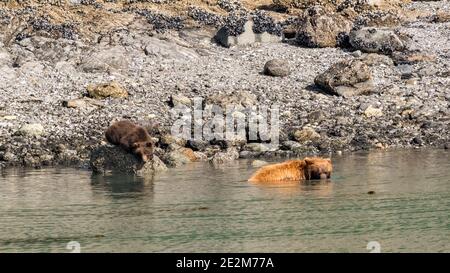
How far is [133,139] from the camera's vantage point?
2567cm

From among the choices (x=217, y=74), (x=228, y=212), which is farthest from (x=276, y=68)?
(x=228, y=212)

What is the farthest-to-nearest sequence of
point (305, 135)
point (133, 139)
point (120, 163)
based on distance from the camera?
point (305, 135)
point (120, 163)
point (133, 139)

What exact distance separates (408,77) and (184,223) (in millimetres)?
21292

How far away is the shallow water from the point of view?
16.0 metres

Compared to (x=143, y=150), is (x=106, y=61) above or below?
above

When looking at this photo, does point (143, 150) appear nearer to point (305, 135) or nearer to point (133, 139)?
point (133, 139)

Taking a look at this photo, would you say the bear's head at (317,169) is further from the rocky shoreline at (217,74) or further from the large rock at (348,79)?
the large rock at (348,79)

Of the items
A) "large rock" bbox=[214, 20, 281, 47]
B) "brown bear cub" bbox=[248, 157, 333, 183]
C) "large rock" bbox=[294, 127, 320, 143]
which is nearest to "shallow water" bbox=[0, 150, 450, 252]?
"brown bear cub" bbox=[248, 157, 333, 183]

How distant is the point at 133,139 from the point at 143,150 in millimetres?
352

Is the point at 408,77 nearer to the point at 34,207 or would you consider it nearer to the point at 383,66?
the point at 383,66

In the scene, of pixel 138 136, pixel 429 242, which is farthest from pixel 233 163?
pixel 429 242

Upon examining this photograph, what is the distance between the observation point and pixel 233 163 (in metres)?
28.3

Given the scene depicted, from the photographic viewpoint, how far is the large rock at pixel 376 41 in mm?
40125

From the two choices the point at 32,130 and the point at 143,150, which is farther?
the point at 32,130
